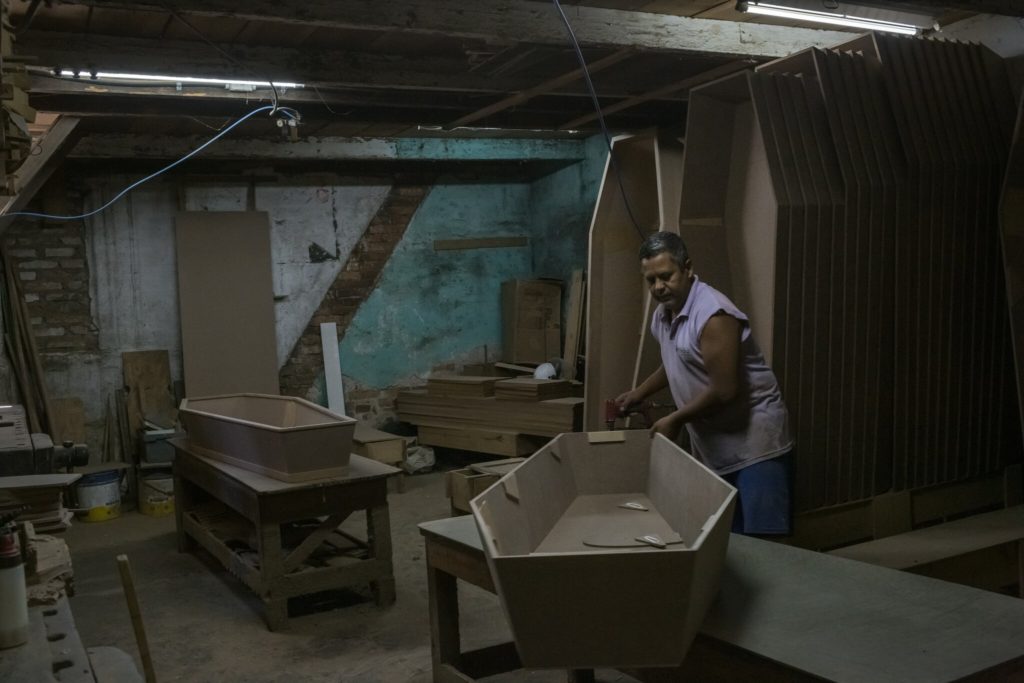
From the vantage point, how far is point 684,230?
406cm

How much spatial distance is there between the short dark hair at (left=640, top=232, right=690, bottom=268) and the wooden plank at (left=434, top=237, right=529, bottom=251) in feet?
17.3

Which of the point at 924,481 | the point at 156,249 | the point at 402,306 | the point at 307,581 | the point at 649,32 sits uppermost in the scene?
the point at 649,32

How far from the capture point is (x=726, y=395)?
3.23 meters

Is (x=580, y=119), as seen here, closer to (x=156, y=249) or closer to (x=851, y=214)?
(x=851, y=214)

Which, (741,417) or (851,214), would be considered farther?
(851,214)

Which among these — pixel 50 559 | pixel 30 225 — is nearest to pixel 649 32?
pixel 50 559

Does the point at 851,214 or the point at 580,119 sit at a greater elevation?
the point at 580,119

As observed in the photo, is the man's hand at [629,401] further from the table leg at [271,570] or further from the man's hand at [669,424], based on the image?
the table leg at [271,570]

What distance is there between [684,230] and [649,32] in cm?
101

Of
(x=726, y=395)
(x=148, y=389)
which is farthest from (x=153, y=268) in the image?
(x=726, y=395)

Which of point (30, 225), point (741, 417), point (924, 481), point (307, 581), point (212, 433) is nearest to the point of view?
point (741, 417)

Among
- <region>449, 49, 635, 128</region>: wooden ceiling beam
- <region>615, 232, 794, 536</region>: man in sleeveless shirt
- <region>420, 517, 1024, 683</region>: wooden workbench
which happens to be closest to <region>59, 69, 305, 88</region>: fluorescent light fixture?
<region>449, 49, 635, 128</region>: wooden ceiling beam

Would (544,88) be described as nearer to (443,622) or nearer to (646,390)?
(646,390)

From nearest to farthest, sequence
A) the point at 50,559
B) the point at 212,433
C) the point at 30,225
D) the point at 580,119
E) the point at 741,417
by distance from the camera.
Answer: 1. the point at 50,559
2. the point at 741,417
3. the point at 212,433
4. the point at 580,119
5. the point at 30,225
